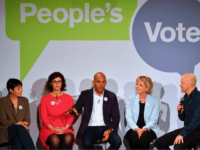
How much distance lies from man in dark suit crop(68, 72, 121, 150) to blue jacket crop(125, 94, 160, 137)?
0.21 metres

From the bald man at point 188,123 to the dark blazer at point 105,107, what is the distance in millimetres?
851

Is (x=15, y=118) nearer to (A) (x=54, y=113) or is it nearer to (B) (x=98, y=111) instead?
(A) (x=54, y=113)

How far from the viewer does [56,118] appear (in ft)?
13.4

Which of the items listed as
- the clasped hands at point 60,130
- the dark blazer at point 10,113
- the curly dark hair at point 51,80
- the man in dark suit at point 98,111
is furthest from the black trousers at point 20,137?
the curly dark hair at point 51,80

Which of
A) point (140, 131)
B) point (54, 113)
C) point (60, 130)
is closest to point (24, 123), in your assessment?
point (54, 113)

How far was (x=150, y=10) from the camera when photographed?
15.0ft

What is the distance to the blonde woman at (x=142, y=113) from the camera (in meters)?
3.91

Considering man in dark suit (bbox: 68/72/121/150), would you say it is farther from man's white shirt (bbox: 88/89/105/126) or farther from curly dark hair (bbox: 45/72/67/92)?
curly dark hair (bbox: 45/72/67/92)

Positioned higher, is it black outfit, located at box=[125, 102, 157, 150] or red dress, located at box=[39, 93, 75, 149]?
red dress, located at box=[39, 93, 75, 149]

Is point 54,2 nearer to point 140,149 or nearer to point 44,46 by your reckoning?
point 44,46

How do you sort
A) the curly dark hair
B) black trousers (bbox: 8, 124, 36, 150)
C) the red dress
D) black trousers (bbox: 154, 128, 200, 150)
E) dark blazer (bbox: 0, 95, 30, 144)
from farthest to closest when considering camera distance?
the curly dark hair, the red dress, dark blazer (bbox: 0, 95, 30, 144), black trousers (bbox: 8, 124, 36, 150), black trousers (bbox: 154, 128, 200, 150)

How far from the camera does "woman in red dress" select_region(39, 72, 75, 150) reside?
378cm

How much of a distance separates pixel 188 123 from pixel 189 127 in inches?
9.2

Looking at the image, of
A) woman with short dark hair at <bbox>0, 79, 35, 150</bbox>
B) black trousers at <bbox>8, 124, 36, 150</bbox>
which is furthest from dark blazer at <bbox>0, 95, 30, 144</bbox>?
black trousers at <bbox>8, 124, 36, 150</bbox>
